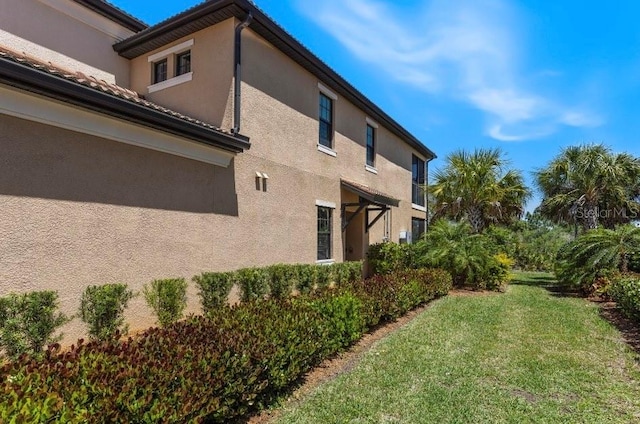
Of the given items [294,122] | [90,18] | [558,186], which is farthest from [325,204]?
[558,186]

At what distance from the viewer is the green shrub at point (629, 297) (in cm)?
863

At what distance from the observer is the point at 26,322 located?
14.9 feet

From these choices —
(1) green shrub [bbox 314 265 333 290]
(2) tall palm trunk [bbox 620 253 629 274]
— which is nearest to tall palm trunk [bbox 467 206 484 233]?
(2) tall palm trunk [bbox 620 253 629 274]

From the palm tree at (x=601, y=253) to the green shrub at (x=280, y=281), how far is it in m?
10.2

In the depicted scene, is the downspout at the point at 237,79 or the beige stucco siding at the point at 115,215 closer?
the beige stucco siding at the point at 115,215

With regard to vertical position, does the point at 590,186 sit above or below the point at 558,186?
below

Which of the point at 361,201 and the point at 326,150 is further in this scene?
the point at 361,201

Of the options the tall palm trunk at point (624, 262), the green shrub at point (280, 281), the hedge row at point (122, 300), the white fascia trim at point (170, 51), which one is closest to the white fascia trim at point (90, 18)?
the white fascia trim at point (170, 51)

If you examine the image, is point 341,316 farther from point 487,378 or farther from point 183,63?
point 183,63

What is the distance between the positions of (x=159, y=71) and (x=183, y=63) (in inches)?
42.3

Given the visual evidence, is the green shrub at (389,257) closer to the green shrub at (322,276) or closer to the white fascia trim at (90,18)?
the green shrub at (322,276)

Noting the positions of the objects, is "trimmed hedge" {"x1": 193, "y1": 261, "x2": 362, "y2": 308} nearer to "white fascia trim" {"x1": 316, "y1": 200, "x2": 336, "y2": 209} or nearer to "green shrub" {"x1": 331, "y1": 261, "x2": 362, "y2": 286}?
"green shrub" {"x1": 331, "y1": 261, "x2": 362, "y2": 286}

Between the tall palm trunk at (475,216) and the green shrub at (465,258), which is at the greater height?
the tall palm trunk at (475,216)

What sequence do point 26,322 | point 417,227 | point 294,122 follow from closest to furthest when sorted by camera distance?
1. point 26,322
2. point 294,122
3. point 417,227
